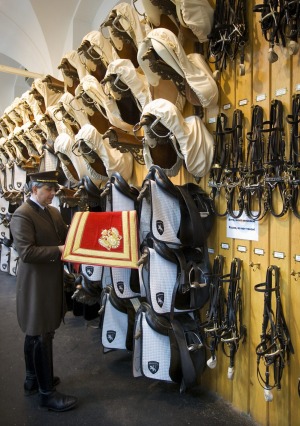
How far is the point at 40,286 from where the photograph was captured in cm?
207

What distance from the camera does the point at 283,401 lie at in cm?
178

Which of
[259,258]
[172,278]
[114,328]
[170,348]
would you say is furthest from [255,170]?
[114,328]

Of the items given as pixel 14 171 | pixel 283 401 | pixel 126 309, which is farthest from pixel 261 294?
pixel 14 171

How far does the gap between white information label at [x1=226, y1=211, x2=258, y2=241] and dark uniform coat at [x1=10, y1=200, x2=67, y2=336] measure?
3.63 ft

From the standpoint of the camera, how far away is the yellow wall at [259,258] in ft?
5.63

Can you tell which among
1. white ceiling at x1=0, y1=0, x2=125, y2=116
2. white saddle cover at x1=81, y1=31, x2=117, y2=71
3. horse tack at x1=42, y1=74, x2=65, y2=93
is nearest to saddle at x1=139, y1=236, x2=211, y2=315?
white saddle cover at x1=81, y1=31, x2=117, y2=71

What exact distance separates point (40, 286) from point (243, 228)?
4.32 feet

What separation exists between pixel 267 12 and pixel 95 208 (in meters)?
2.04

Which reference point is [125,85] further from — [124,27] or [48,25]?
[48,25]

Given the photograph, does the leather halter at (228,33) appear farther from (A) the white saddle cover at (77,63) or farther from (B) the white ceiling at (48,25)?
(B) the white ceiling at (48,25)

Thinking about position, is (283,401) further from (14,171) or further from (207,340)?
(14,171)

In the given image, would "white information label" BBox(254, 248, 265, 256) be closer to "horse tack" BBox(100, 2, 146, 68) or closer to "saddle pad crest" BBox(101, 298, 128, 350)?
"saddle pad crest" BBox(101, 298, 128, 350)

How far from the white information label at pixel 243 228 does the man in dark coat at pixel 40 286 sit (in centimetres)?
109

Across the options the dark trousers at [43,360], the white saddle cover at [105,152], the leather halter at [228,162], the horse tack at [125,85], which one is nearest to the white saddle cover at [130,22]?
the horse tack at [125,85]
